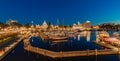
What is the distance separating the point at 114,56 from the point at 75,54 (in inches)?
359

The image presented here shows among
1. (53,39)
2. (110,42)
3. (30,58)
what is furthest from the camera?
(53,39)

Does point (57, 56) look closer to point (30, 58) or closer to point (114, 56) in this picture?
point (30, 58)

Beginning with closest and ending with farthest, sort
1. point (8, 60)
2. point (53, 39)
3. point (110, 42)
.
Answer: point (8, 60)
point (110, 42)
point (53, 39)

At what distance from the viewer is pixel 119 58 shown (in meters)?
47.4

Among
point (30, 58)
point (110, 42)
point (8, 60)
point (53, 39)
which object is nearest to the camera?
point (8, 60)

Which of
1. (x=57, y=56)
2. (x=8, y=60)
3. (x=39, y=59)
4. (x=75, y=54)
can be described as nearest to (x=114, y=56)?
(x=75, y=54)

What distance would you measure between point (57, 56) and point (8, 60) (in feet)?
34.6

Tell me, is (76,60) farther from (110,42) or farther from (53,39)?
(53,39)

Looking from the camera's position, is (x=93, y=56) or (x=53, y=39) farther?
(x=53, y=39)

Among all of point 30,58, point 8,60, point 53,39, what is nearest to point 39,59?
point 30,58

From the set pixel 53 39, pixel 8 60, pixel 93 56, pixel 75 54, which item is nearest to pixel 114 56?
pixel 93 56

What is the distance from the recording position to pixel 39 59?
46.4 m

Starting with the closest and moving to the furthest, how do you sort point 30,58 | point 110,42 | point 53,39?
point 30,58
point 110,42
point 53,39

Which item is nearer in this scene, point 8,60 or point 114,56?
point 8,60
